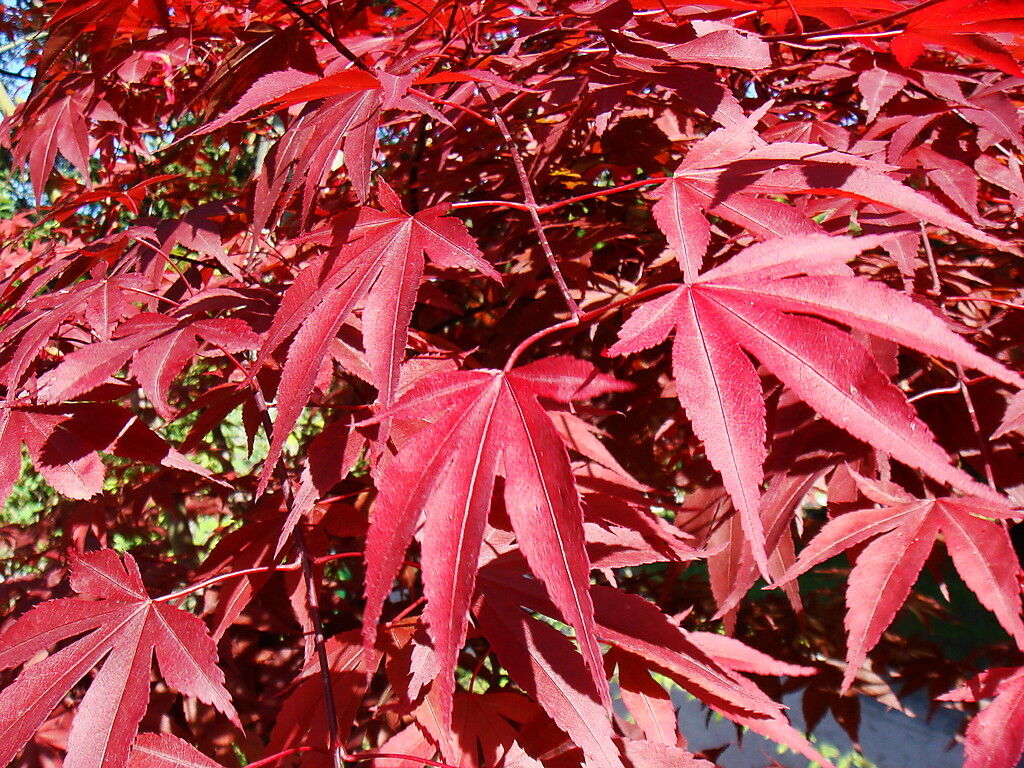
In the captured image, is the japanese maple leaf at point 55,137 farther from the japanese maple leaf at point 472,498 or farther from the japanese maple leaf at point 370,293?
the japanese maple leaf at point 472,498

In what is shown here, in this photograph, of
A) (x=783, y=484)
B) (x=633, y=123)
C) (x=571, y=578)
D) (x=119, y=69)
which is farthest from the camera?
(x=119, y=69)

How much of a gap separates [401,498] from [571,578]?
0.38 feet

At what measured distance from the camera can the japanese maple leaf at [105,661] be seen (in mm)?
598

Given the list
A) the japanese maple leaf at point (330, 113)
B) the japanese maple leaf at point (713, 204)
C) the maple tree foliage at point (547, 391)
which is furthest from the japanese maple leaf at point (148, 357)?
the japanese maple leaf at point (713, 204)

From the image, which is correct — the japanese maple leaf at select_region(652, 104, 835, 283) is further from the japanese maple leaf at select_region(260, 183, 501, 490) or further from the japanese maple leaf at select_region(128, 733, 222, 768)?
the japanese maple leaf at select_region(128, 733, 222, 768)

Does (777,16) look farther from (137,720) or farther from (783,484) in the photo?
(137,720)

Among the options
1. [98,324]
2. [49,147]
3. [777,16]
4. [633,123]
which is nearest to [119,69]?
[49,147]

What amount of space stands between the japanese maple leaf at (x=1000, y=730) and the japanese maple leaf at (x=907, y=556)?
6 cm

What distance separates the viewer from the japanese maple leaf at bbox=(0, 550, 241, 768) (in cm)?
60

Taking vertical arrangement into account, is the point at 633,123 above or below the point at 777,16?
below

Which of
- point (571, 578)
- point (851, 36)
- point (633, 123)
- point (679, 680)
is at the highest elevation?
point (851, 36)

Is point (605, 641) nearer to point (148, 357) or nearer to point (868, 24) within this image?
point (148, 357)

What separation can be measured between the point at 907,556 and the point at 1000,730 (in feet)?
0.47

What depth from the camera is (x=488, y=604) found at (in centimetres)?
65
